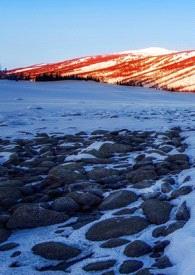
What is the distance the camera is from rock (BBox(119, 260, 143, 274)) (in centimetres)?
348

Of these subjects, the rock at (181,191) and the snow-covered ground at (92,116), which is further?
the rock at (181,191)

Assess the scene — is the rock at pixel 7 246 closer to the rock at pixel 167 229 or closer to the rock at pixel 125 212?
the rock at pixel 125 212

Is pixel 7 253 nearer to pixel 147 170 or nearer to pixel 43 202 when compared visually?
pixel 43 202

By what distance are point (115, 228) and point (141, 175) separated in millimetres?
1567

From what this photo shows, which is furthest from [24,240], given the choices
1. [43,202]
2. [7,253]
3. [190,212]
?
[190,212]

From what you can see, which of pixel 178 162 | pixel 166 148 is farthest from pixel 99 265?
pixel 166 148

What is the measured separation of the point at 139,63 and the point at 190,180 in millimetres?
25565

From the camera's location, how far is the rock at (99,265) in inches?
140

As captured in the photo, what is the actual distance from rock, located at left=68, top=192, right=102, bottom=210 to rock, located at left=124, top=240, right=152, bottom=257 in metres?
1.10

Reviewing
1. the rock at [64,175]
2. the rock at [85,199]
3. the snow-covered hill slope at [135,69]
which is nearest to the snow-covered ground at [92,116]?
the rock at [85,199]

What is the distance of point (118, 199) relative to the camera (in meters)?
4.84

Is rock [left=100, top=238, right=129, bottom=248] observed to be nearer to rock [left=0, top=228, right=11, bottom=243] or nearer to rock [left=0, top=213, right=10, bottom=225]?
rock [left=0, top=228, right=11, bottom=243]

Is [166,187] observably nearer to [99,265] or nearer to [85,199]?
[85,199]

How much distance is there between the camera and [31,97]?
661 inches
